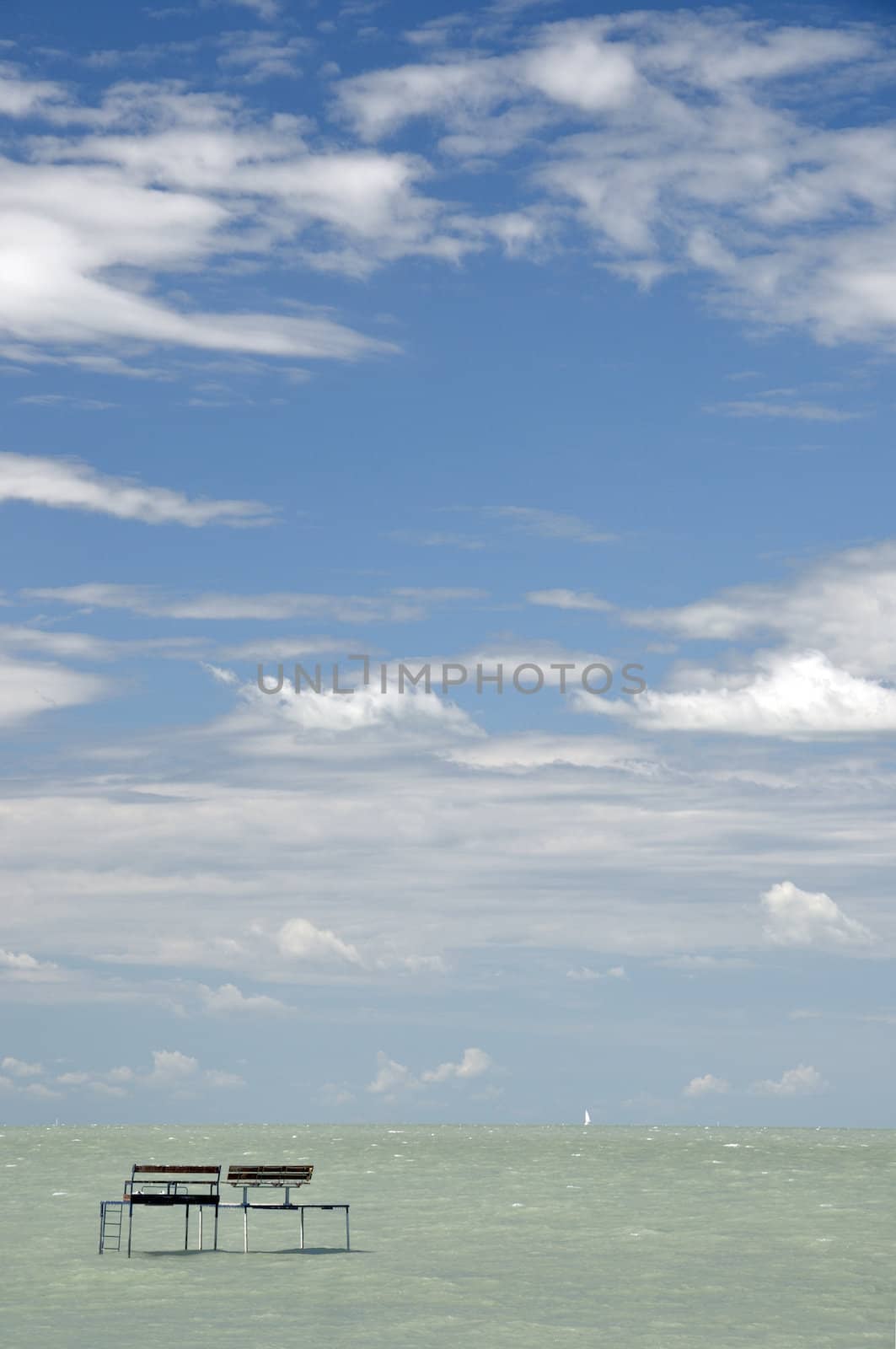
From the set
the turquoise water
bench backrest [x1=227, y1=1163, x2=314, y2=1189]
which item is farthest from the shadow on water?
bench backrest [x1=227, y1=1163, x2=314, y2=1189]

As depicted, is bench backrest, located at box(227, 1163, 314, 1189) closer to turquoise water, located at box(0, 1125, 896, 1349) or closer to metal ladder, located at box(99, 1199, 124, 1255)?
turquoise water, located at box(0, 1125, 896, 1349)

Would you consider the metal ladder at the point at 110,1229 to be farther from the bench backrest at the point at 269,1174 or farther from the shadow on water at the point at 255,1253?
the bench backrest at the point at 269,1174

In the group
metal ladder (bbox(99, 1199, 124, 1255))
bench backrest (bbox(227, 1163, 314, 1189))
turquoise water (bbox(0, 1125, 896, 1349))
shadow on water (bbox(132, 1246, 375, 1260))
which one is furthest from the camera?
bench backrest (bbox(227, 1163, 314, 1189))

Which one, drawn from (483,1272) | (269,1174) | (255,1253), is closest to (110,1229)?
(269,1174)

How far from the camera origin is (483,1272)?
29000 millimetres

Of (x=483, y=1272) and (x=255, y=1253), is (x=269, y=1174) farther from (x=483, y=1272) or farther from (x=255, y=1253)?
(x=483, y=1272)

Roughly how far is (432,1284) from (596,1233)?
10.1 metres

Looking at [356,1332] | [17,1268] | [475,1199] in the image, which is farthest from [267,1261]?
[475,1199]

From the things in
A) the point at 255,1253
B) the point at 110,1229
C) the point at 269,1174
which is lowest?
the point at 110,1229

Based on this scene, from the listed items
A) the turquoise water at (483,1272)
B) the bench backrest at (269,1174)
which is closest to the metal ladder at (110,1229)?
the turquoise water at (483,1272)

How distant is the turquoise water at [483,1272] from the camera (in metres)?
22.7

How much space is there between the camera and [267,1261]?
1203 inches

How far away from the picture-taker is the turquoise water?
74.4 ft

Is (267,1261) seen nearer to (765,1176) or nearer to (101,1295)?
(101,1295)
